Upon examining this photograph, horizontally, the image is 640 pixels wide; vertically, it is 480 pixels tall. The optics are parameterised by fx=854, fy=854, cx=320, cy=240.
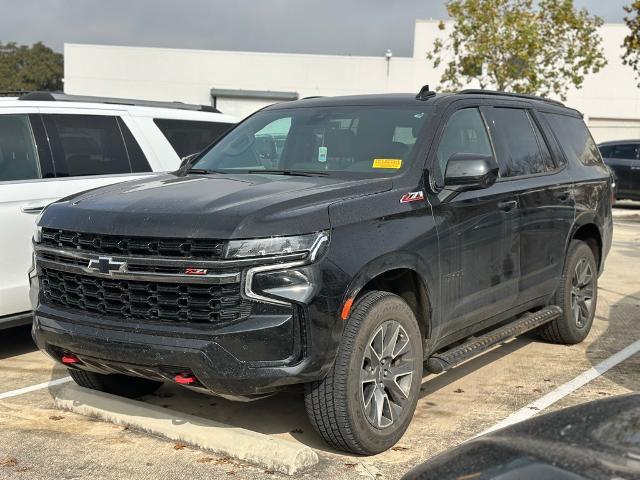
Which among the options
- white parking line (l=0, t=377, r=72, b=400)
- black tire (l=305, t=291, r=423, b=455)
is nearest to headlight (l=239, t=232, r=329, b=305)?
black tire (l=305, t=291, r=423, b=455)

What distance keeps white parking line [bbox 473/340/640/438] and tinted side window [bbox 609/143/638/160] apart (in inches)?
595

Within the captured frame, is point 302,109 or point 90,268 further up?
point 302,109

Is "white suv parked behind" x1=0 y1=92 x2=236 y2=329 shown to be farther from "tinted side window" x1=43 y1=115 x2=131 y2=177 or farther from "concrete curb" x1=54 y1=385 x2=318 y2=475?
"concrete curb" x1=54 y1=385 x2=318 y2=475

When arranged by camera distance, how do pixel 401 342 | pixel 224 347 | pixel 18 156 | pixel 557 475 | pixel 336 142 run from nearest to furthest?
pixel 557 475 < pixel 224 347 < pixel 401 342 < pixel 336 142 < pixel 18 156

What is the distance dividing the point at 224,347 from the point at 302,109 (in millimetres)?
2335

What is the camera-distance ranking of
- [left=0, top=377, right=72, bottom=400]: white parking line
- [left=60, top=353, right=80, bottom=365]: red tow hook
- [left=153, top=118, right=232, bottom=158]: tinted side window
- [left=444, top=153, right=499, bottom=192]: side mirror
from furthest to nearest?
[left=153, top=118, right=232, bottom=158]: tinted side window < [left=0, top=377, right=72, bottom=400]: white parking line < [left=444, top=153, right=499, bottom=192]: side mirror < [left=60, top=353, right=80, bottom=365]: red tow hook

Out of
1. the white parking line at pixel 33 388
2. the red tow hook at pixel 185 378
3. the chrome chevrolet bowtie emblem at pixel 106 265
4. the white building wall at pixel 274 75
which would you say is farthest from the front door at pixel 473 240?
the white building wall at pixel 274 75

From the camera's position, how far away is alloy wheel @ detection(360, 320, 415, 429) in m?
4.45

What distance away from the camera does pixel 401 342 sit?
4.65 m

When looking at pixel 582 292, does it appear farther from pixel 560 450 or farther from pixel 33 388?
pixel 560 450

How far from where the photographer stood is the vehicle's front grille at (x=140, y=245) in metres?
4.12

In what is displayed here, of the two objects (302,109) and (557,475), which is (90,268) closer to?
(302,109)

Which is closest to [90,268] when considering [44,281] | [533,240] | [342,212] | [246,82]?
[44,281]

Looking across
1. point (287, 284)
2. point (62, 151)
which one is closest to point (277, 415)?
point (287, 284)
